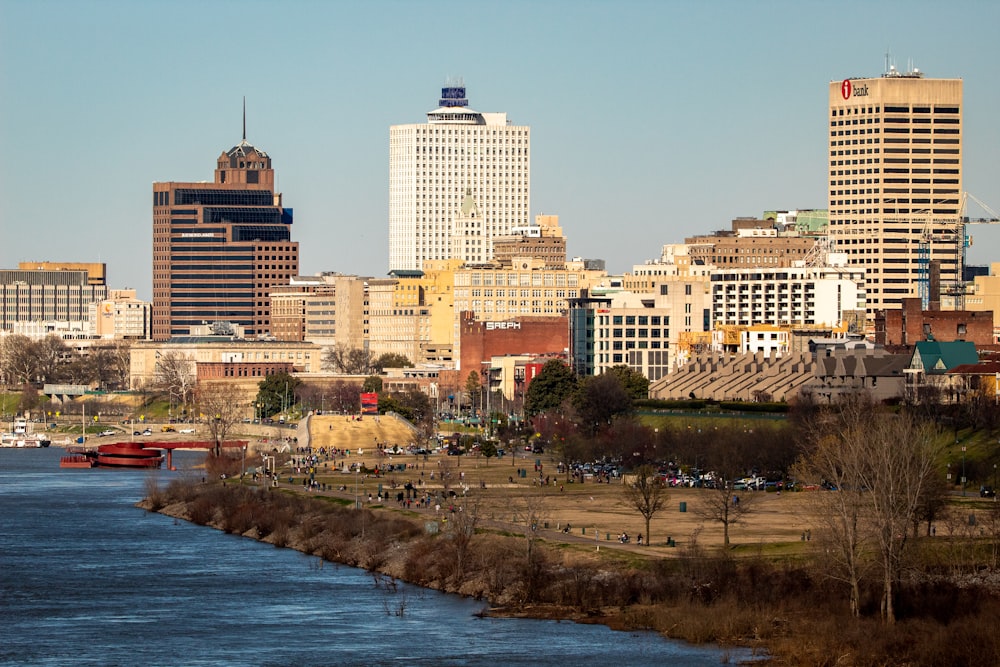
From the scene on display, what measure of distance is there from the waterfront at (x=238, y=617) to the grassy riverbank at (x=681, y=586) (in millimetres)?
1955

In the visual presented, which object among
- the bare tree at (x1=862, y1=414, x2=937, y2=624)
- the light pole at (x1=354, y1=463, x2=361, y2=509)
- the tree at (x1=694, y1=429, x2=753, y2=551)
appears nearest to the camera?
the bare tree at (x1=862, y1=414, x2=937, y2=624)

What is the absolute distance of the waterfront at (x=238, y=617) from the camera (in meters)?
96.1

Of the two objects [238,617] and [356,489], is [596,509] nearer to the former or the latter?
[356,489]

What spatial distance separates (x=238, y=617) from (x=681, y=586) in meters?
21.4

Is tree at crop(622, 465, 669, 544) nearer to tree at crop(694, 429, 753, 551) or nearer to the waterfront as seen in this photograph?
tree at crop(694, 429, 753, 551)

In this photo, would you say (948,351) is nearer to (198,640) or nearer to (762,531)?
(762,531)

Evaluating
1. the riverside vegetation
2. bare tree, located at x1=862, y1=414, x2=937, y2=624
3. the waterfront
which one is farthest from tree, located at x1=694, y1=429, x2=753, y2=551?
the waterfront

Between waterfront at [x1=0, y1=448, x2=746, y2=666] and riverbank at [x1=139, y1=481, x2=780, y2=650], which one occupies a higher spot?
riverbank at [x1=139, y1=481, x2=780, y2=650]

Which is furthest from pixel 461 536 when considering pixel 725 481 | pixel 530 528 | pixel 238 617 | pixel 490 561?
pixel 725 481

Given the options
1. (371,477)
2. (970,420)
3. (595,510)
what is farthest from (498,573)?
(371,477)

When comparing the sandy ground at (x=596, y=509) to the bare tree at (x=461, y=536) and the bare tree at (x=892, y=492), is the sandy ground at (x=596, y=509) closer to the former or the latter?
the bare tree at (x=461, y=536)

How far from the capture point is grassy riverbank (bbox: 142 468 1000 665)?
93062mm

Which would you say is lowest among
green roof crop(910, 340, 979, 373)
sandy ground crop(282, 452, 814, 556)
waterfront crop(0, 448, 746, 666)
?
waterfront crop(0, 448, 746, 666)

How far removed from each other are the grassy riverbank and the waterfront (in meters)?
1.95
